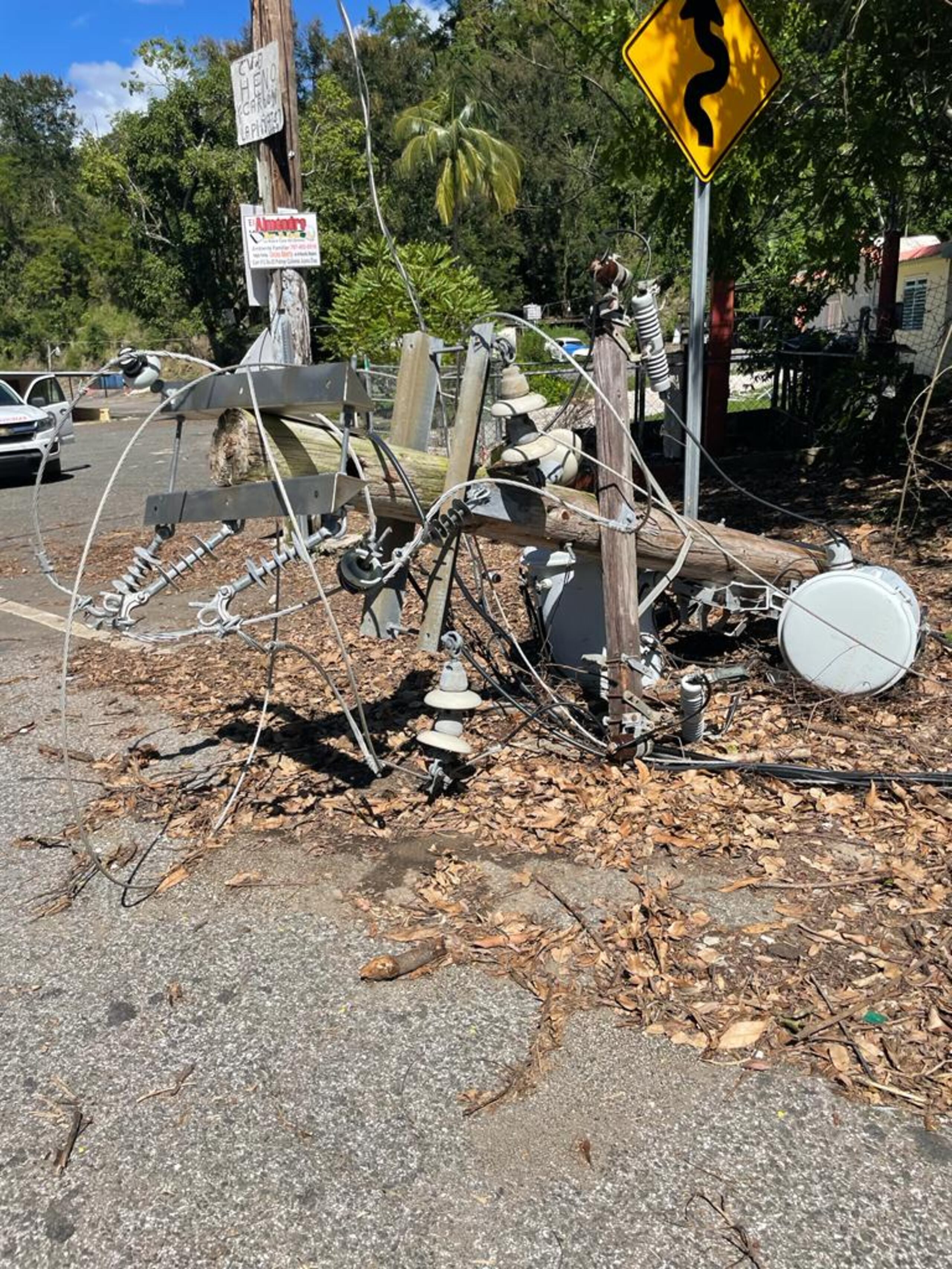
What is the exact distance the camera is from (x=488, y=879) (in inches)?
148

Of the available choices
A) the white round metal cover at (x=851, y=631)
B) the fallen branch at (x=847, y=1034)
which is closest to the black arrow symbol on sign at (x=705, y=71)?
the white round metal cover at (x=851, y=631)

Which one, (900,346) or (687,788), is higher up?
(900,346)

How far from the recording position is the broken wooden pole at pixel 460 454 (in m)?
4.19

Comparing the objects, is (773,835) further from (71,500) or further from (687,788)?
(71,500)

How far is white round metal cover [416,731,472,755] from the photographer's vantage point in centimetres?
398

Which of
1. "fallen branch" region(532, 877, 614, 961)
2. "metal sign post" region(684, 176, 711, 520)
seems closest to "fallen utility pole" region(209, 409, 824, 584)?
"metal sign post" region(684, 176, 711, 520)

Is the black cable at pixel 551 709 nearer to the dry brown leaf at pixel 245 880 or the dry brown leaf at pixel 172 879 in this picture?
the dry brown leaf at pixel 245 880

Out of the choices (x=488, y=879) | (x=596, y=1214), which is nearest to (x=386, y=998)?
(x=488, y=879)

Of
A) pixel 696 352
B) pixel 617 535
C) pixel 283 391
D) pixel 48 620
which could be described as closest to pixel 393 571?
pixel 283 391

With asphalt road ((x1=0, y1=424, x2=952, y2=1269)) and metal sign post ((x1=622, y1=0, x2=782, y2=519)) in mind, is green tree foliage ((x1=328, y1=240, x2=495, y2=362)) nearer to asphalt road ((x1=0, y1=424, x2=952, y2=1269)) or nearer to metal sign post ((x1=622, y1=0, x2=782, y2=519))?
metal sign post ((x1=622, y1=0, x2=782, y2=519))

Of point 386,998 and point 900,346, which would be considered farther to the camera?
point 900,346

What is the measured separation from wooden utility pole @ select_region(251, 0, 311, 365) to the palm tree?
2954 cm

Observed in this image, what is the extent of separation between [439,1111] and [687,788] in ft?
6.58

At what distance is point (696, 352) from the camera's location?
5.34m
